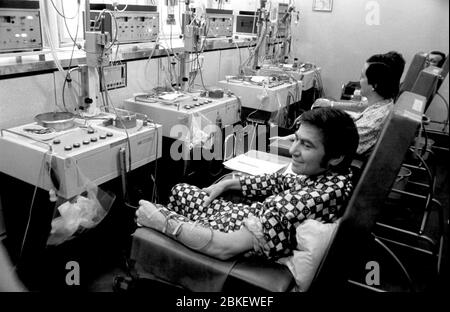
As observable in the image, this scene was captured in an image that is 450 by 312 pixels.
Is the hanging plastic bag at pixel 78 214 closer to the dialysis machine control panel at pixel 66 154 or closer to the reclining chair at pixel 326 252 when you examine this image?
the dialysis machine control panel at pixel 66 154

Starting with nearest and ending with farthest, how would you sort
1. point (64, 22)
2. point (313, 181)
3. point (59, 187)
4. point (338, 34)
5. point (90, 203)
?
1. point (313, 181)
2. point (59, 187)
3. point (90, 203)
4. point (64, 22)
5. point (338, 34)

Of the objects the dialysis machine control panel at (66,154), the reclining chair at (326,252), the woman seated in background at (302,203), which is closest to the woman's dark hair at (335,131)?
the woman seated in background at (302,203)

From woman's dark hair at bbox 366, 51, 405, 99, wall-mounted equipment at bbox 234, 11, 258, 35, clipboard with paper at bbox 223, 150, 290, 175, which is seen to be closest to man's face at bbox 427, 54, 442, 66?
woman's dark hair at bbox 366, 51, 405, 99

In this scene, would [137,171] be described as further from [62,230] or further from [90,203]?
[62,230]

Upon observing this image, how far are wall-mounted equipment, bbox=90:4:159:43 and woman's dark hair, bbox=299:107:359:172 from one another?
147cm

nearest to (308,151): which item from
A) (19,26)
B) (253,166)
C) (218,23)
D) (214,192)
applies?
(214,192)

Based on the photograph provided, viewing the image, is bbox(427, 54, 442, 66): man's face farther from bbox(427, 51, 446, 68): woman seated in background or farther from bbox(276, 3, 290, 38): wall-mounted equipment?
bbox(276, 3, 290, 38): wall-mounted equipment

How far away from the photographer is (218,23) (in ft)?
11.2

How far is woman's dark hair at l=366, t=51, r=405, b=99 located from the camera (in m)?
2.16

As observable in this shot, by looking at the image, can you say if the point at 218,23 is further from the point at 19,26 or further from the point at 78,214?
the point at 78,214

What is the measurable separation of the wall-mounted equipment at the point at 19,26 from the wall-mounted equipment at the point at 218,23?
1579 mm
